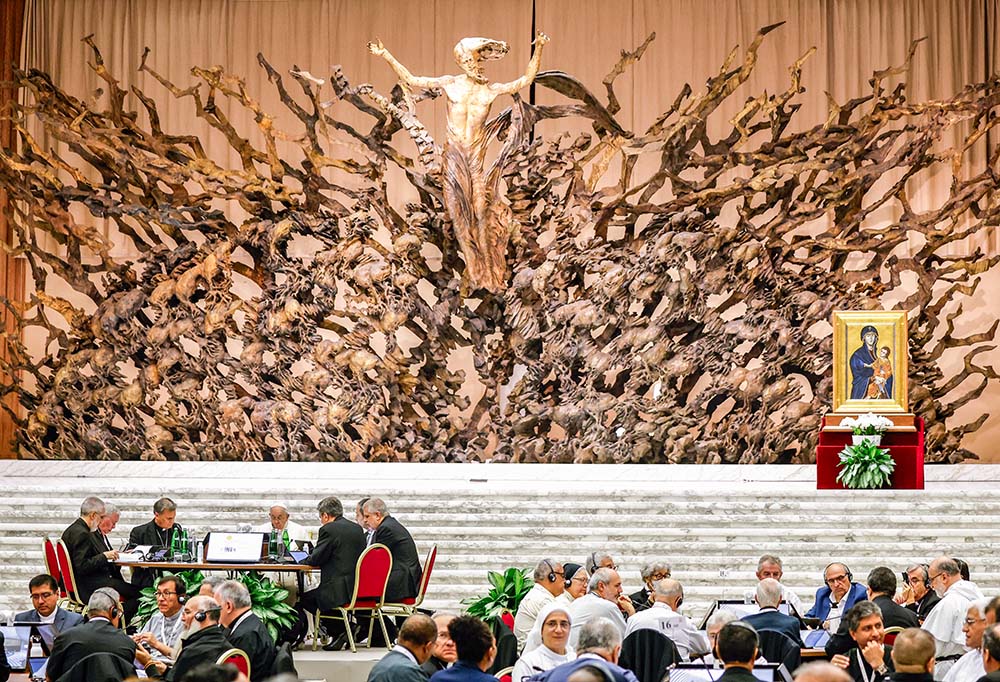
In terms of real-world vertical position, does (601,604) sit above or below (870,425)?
below

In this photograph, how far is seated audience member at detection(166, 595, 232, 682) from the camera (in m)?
5.77

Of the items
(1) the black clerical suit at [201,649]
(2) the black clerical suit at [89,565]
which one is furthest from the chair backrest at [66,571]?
(1) the black clerical suit at [201,649]

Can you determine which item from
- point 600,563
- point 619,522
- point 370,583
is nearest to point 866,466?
point 619,522

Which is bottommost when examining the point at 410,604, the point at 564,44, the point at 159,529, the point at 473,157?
the point at 410,604

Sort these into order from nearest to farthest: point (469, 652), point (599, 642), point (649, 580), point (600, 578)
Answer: point (469, 652) → point (599, 642) → point (600, 578) → point (649, 580)

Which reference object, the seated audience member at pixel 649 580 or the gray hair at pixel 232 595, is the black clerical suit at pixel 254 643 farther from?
the seated audience member at pixel 649 580

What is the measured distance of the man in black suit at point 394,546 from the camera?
8.99 meters

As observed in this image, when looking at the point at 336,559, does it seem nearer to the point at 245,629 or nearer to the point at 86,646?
the point at 245,629

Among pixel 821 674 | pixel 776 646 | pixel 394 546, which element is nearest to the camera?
pixel 821 674

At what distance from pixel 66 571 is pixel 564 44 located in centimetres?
1016

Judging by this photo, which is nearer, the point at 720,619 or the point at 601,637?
the point at 601,637

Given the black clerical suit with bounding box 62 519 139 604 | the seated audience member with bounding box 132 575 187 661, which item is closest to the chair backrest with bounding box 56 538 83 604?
the black clerical suit with bounding box 62 519 139 604

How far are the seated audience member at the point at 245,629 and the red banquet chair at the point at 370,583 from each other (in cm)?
212

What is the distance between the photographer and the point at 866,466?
496 inches
